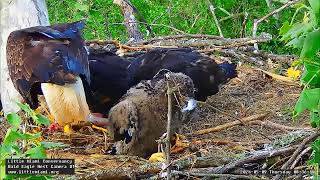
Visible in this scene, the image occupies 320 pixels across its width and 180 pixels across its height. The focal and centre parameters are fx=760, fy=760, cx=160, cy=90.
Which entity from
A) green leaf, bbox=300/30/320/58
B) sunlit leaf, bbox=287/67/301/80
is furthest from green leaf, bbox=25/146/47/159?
sunlit leaf, bbox=287/67/301/80

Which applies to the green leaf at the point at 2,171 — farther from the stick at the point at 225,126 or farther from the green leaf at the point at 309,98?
the stick at the point at 225,126

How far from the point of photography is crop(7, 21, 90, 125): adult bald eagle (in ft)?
16.3

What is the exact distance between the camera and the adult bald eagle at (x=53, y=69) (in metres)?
4.97

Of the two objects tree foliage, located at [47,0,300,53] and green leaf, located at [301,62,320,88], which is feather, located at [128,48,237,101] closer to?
green leaf, located at [301,62,320,88]

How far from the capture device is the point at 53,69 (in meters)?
4.94

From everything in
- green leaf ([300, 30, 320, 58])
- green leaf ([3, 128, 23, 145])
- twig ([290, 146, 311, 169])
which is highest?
green leaf ([300, 30, 320, 58])

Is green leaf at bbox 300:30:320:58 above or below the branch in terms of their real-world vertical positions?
above

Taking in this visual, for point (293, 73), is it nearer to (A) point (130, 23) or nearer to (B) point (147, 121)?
(B) point (147, 121)

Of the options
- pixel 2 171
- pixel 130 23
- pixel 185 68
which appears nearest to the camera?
pixel 2 171

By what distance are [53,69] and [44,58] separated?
5.5 inches

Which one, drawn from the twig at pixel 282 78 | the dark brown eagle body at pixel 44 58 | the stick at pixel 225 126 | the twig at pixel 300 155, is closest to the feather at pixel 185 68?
the stick at pixel 225 126

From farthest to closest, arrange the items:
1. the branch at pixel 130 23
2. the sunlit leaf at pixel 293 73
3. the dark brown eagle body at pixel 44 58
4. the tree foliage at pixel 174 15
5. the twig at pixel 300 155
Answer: the tree foliage at pixel 174 15 → the branch at pixel 130 23 → the sunlit leaf at pixel 293 73 → the dark brown eagle body at pixel 44 58 → the twig at pixel 300 155

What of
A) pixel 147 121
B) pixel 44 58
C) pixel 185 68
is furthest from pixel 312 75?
pixel 185 68

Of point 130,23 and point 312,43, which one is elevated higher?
point 312,43
